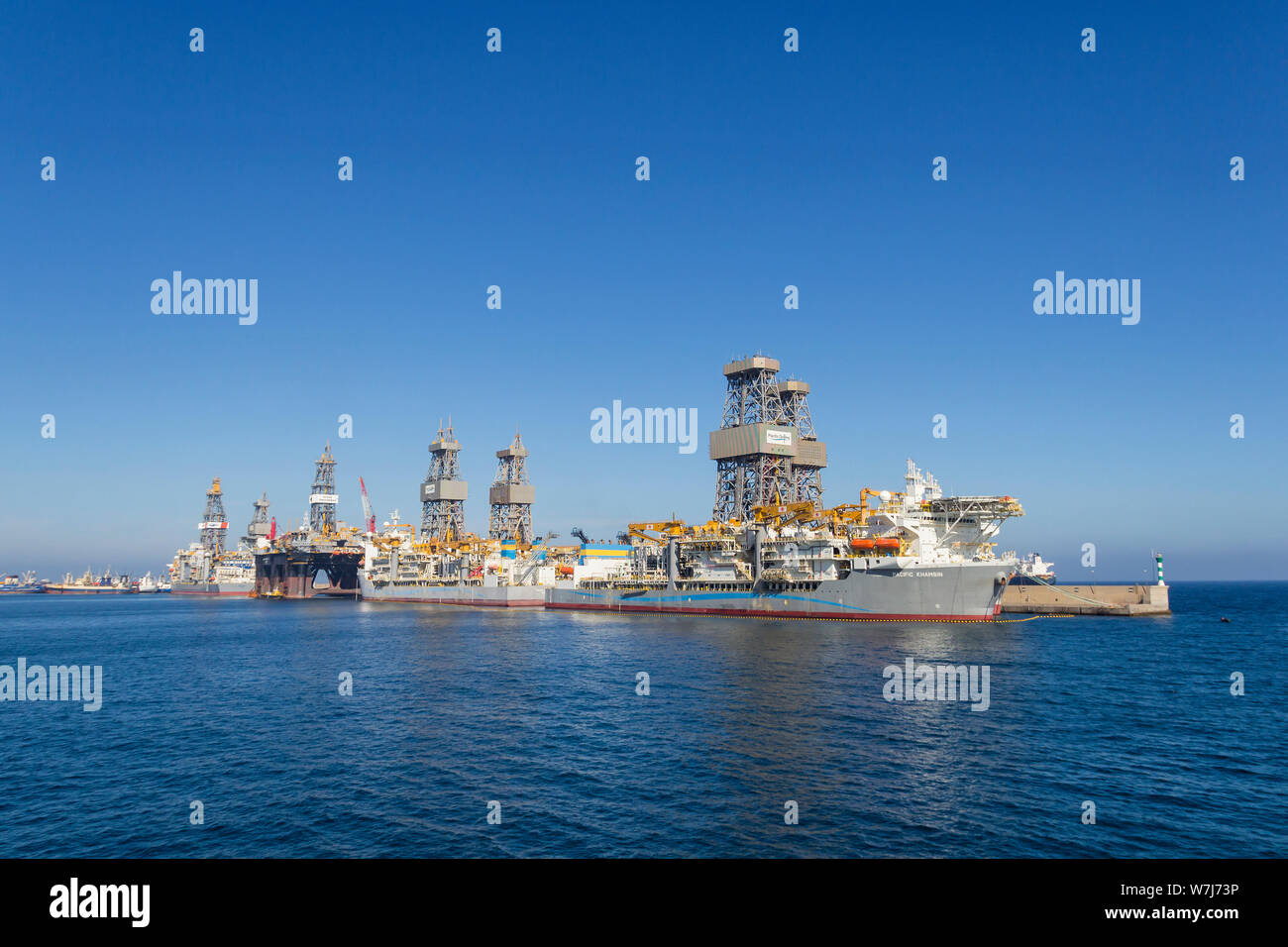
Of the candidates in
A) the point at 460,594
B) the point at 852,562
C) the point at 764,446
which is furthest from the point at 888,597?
the point at 460,594

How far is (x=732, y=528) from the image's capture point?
115188 mm

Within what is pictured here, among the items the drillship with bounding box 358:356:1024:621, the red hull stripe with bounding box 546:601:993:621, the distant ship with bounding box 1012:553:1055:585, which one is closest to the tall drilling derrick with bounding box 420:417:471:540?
the drillship with bounding box 358:356:1024:621

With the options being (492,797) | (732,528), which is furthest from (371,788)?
(732,528)

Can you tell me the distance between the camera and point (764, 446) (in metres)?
128

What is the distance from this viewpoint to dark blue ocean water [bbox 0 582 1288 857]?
25.3m

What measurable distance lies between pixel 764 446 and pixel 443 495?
9430 centimetres

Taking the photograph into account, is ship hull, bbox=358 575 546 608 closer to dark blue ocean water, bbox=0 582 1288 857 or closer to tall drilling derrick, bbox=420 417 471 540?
tall drilling derrick, bbox=420 417 471 540

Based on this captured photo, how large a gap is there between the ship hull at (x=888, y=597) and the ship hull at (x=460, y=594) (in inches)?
1969

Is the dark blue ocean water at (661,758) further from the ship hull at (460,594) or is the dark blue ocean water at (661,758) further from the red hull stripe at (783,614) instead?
the ship hull at (460,594)

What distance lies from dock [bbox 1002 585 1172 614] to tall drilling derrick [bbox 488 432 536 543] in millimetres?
108707

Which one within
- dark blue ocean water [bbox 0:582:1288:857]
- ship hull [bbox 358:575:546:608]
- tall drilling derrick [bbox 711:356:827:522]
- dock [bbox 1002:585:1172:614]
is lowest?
ship hull [bbox 358:575:546:608]

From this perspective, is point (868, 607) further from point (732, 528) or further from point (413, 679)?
point (413, 679)

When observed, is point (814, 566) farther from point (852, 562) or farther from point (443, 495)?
point (443, 495)
